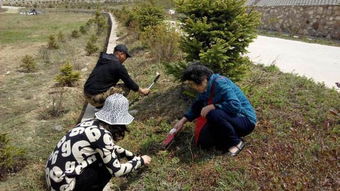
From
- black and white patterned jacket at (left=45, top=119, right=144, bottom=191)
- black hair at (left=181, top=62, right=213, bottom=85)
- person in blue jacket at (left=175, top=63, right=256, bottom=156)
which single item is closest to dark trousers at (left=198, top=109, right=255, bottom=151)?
person in blue jacket at (left=175, top=63, right=256, bottom=156)

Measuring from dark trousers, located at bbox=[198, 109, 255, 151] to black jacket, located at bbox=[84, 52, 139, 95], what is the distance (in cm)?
213

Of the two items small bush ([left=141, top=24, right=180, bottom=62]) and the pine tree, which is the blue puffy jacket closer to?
the pine tree

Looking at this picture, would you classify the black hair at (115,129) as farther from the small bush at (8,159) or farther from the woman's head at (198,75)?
the small bush at (8,159)

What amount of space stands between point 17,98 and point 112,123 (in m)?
6.02

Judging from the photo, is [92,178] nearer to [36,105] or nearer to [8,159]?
[8,159]

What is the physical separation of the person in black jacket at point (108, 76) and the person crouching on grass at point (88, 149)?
248 centimetres

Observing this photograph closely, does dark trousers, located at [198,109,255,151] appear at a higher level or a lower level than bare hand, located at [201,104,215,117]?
lower

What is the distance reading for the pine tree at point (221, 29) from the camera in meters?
5.08

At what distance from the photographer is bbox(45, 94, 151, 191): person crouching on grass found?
123 inches

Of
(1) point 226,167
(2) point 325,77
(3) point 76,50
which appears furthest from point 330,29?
(1) point 226,167

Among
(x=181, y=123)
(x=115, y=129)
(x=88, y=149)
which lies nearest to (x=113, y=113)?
(x=115, y=129)

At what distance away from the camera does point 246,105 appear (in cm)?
394

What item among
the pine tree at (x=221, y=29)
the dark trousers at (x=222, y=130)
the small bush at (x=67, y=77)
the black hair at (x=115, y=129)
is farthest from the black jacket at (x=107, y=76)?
the small bush at (x=67, y=77)

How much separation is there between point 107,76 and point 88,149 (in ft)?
8.93
